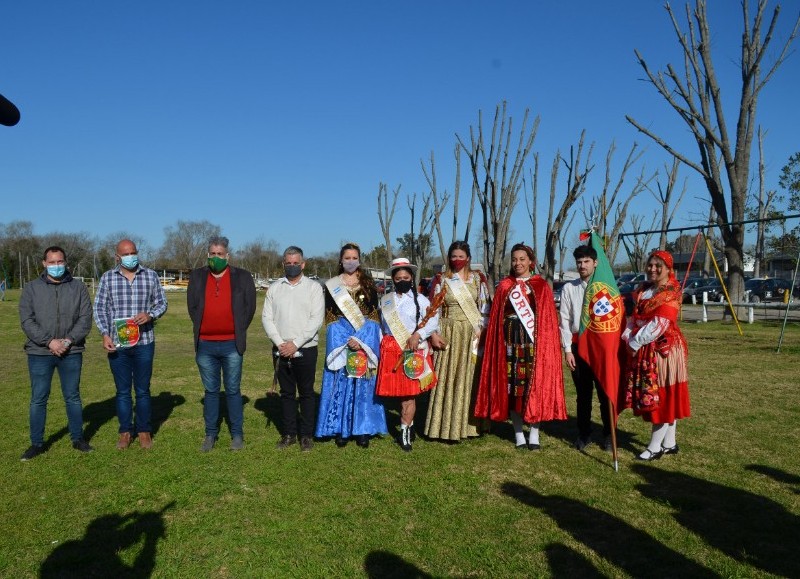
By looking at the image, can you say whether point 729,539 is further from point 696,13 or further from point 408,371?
point 696,13

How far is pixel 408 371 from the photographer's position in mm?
5930

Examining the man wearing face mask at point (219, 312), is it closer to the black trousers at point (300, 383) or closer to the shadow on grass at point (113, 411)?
the black trousers at point (300, 383)

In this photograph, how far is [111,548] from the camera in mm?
3787

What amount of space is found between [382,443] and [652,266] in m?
2.96

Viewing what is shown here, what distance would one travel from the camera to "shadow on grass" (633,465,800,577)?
3647mm

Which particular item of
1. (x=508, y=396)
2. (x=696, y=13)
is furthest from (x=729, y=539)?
(x=696, y=13)

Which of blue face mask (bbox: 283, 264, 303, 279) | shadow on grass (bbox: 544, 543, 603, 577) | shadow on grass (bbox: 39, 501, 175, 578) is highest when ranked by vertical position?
blue face mask (bbox: 283, 264, 303, 279)

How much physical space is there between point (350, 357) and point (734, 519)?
131 inches

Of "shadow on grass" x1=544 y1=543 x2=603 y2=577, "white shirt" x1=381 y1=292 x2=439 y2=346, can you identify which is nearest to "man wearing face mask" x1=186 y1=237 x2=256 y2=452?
"white shirt" x1=381 y1=292 x2=439 y2=346

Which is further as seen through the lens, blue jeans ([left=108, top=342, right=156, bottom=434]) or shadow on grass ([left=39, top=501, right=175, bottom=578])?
blue jeans ([left=108, top=342, right=156, bottom=434])

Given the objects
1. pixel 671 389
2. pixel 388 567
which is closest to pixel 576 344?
pixel 671 389

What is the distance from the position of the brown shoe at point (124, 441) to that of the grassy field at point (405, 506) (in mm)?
111

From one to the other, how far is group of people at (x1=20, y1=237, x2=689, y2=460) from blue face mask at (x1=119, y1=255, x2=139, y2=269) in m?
0.01

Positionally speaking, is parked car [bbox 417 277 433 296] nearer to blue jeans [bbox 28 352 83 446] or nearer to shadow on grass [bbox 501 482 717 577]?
shadow on grass [bbox 501 482 717 577]
